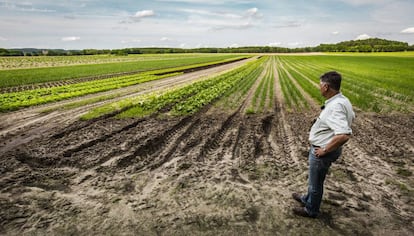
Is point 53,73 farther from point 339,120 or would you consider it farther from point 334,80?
point 339,120

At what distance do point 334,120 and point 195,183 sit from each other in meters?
3.22

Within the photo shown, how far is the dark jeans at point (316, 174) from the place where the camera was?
365 centimetres

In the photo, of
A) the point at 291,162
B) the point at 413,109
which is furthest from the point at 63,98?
the point at 413,109

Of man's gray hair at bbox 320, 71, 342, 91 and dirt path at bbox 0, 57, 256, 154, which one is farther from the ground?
man's gray hair at bbox 320, 71, 342, 91

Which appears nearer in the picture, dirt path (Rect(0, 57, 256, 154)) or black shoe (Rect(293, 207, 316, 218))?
black shoe (Rect(293, 207, 316, 218))

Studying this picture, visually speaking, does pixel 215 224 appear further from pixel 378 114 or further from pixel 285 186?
pixel 378 114

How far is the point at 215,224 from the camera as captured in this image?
4188 mm

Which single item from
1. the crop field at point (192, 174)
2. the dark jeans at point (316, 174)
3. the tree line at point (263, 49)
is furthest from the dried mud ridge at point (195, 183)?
the tree line at point (263, 49)

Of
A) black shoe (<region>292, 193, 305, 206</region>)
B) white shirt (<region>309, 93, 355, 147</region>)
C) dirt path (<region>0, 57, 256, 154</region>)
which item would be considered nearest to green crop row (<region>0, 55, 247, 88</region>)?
dirt path (<region>0, 57, 256, 154</region>)

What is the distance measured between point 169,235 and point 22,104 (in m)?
13.0

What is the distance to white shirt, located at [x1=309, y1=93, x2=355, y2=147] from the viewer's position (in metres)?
3.29

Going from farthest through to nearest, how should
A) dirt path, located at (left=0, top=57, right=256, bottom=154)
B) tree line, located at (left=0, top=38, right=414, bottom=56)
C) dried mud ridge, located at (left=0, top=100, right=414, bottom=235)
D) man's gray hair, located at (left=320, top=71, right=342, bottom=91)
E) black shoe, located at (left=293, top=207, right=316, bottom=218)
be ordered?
1. tree line, located at (left=0, top=38, right=414, bottom=56)
2. dirt path, located at (left=0, top=57, right=256, bottom=154)
3. black shoe, located at (left=293, top=207, right=316, bottom=218)
4. dried mud ridge, located at (left=0, top=100, right=414, bottom=235)
5. man's gray hair, located at (left=320, top=71, right=342, bottom=91)

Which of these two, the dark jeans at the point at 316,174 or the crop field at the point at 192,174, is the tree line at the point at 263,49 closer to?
the crop field at the point at 192,174

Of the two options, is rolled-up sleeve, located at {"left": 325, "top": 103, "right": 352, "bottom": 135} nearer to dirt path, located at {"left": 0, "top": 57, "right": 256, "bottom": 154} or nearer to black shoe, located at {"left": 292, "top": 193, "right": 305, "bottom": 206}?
black shoe, located at {"left": 292, "top": 193, "right": 305, "bottom": 206}
